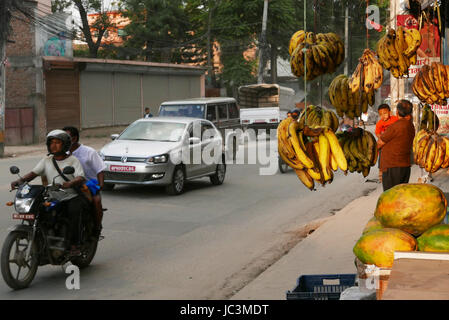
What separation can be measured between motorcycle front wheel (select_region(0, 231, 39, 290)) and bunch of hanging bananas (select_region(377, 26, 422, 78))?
160 inches

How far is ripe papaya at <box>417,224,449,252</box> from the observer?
3629 millimetres

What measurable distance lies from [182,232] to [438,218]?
21.8 feet

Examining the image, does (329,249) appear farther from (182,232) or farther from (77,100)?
(77,100)

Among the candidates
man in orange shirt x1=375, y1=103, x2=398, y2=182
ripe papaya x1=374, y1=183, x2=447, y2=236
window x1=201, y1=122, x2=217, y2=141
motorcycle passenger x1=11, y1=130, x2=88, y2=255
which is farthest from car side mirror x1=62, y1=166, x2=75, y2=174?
window x1=201, y1=122, x2=217, y2=141

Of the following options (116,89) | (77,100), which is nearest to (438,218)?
(77,100)

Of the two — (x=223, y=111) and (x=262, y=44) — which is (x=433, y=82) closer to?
(x=223, y=111)

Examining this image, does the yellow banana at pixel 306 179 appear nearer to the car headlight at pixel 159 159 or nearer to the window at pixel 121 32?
the car headlight at pixel 159 159

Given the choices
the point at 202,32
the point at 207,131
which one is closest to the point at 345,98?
the point at 207,131

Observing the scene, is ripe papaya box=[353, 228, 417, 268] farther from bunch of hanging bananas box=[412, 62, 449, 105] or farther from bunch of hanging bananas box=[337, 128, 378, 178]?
bunch of hanging bananas box=[412, 62, 449, 105]

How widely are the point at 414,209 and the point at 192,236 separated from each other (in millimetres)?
6301

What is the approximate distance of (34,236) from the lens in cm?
686

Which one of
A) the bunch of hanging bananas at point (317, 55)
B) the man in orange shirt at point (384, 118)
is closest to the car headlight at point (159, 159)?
the man in orange shirt at point (384, 118)

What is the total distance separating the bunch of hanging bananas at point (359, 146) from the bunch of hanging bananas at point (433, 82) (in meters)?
1.10

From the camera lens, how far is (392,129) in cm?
895
